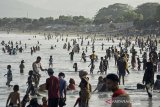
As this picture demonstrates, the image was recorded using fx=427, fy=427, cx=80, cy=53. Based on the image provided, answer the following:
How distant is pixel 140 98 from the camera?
16.0 metres

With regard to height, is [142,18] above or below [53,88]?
above

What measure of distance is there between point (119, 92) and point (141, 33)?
376ft

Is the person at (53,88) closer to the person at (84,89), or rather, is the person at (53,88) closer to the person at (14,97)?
the person at (84,89)

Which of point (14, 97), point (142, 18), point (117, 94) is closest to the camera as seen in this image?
point (117, 94)

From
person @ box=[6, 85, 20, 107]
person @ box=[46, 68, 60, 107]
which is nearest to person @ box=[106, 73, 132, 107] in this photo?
person @ box=[46, 68, 60, 107]

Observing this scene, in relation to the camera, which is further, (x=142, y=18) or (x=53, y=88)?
(x=142, y=18)

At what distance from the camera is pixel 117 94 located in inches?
234

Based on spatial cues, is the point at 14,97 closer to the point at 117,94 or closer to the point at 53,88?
the point at 53,88

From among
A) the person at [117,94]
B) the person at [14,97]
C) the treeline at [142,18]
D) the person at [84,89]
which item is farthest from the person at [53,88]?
the treeline at [142,18]

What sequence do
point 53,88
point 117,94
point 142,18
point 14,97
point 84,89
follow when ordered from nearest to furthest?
point 117,94
point 53,88
point 84,89
point 14,97
point 142,18

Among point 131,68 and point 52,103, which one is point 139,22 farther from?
point 52,103

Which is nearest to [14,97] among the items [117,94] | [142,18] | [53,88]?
[53,88]

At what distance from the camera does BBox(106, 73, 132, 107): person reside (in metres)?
5.92

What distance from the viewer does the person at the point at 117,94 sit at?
233 inches
